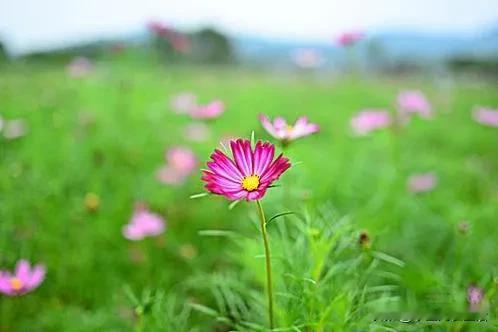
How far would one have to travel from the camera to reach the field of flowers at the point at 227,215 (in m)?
0.67

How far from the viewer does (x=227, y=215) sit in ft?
3.97

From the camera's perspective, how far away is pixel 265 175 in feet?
1.63

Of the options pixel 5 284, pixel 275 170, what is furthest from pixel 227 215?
pixel 275 170

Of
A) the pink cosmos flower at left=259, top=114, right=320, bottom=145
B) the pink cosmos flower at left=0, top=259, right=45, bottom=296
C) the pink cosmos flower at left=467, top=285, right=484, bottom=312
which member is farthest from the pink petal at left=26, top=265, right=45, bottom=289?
the pink cosmos flower at left=467, top=285, right=484, bottom=312

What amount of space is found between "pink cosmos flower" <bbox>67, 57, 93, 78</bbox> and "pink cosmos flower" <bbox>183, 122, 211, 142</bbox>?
31cm

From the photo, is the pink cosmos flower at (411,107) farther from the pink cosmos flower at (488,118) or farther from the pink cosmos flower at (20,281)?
the pink cosmos flower at (20,281)

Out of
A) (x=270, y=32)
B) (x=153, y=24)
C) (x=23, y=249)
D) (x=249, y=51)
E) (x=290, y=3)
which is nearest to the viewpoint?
(x=23, y=249)

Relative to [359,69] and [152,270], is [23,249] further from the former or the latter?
[359,69]

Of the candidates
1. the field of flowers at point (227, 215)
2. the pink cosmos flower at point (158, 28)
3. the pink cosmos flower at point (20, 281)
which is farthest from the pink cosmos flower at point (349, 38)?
the pink cosmos flower at point (20, 281)

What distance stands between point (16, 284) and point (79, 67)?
0.87m

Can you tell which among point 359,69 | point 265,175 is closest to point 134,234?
point 265,175

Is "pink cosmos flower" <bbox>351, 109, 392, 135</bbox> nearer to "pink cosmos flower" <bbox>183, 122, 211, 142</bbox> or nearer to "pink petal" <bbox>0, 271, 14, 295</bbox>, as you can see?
"pink cosmos flower" <bbox>183, 122, 211, 142</bbox>

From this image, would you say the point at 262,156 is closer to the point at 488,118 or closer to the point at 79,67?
the point at 488,118

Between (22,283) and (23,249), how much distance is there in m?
0.15
